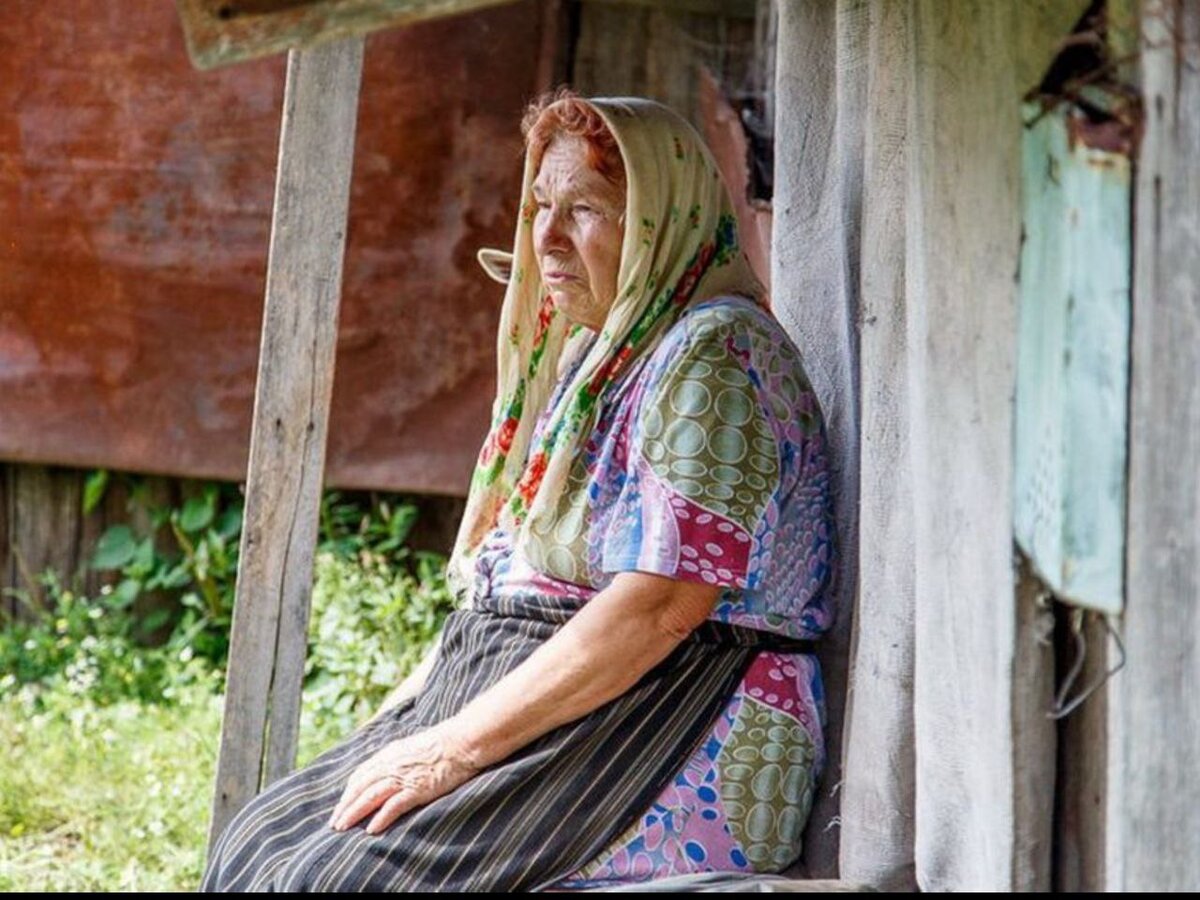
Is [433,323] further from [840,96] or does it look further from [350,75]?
[840,96]

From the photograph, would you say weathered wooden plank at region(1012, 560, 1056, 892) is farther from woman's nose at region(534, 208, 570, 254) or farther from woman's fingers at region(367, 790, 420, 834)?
woman's nose at region(534, 208, 570, 254)

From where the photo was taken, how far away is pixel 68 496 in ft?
21.4

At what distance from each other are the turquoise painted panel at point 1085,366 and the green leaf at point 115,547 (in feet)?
15.4

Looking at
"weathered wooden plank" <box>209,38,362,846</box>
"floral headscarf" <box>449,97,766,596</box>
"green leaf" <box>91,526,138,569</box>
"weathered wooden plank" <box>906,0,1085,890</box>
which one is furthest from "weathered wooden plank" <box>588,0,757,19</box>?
"weathered wooden plank" <box>906,0,1085,890</box>

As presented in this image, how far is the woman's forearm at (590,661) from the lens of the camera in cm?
310

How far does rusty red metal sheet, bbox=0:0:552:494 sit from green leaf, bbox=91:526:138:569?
361 mm

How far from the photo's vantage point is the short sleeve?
3.07 metres

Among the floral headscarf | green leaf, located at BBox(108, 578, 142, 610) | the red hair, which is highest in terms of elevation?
the red hair

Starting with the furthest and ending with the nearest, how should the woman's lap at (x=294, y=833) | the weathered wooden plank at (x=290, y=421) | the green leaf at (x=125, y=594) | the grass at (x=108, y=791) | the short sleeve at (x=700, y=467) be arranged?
the green leaf at (x=125, y=594), the grass at (x=108, y=791), the weathered wooden plank at (x=290, y=421), the woman's lap at (x=294, y=833), the short sleeve at (x=700, y=467)

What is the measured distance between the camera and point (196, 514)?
21.2 feet

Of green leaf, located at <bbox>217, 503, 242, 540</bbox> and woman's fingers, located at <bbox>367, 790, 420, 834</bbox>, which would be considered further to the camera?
green leaf, located at <bbox>217, 503, 242, 540</bbox>

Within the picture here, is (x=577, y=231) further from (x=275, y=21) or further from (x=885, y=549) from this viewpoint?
(x=275, y=21)

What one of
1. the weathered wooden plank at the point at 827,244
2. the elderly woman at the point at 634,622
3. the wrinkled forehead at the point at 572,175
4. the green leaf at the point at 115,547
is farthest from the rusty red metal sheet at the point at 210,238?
the elderly woman at the point at 634,622

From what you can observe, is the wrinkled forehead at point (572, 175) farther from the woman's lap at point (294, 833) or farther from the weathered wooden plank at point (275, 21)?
the weathered wooden plank at point (275, 21)
